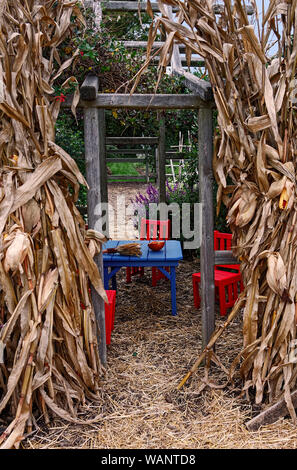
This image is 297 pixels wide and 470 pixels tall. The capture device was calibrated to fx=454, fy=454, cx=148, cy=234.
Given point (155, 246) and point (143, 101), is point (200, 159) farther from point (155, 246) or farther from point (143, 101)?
point (155, 246)

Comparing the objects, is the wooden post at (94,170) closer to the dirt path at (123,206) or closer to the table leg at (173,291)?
the table leg at (173,291)

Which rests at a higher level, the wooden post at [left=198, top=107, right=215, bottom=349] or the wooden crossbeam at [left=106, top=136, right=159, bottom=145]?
the wooden crossbeam at [left=106, top=136, right=159, bottom=145]

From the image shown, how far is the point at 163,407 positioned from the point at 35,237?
1.29 m

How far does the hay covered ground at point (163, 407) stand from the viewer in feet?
8.01

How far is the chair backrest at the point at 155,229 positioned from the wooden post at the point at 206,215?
6.03ft

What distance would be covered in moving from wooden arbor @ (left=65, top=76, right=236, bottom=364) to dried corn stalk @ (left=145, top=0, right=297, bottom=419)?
0.31 metres

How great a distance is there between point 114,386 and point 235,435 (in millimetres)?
885

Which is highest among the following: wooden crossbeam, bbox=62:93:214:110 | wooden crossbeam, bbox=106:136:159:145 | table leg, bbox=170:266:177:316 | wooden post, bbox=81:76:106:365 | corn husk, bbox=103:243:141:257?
wooden crossbeam, bbox=106:136:159:145

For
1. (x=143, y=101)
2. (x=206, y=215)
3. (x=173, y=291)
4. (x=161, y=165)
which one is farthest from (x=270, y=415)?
(x=161, y=165)

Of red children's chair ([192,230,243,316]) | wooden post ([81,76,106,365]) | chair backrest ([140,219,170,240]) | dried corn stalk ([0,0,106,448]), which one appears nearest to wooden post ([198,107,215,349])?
wooden post ([81,76,106,365])

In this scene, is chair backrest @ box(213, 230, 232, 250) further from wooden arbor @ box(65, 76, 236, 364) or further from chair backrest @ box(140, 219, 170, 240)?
wooden arbor @ box(65, 76, 236, 364)

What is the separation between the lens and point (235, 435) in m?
2.48

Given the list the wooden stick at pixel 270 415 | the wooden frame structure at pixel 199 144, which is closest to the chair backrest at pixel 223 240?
the wooden frame structure at pixel 199 144

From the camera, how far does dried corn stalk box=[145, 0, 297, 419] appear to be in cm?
243
